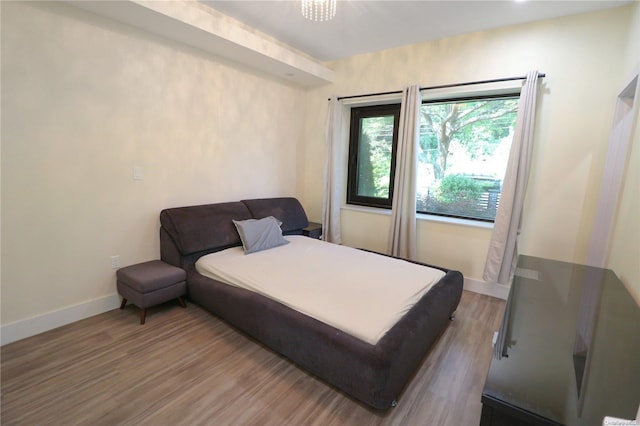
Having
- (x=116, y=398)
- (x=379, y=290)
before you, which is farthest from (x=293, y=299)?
(x=116, y=398)

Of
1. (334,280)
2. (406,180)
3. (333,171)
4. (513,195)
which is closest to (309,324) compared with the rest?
(334,280)

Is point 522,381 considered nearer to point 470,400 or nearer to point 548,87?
point 470,400

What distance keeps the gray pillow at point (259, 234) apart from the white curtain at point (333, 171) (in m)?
0.99

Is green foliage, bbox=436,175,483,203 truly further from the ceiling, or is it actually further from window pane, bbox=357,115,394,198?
the ceiling

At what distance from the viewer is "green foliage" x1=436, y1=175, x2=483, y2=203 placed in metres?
3.40

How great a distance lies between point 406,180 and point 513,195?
1.10 m

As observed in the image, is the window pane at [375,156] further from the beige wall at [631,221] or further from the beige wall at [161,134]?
the beige wall at [631,221]

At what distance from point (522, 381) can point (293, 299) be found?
4.69 feet

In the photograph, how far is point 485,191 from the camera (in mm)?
3328

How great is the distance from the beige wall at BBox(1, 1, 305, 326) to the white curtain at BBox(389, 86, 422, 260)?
204 centimetres

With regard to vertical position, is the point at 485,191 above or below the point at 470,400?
above

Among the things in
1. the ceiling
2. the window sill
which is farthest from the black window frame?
the ceiling

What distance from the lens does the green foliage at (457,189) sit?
11.2 feet

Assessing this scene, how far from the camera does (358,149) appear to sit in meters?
4.20
